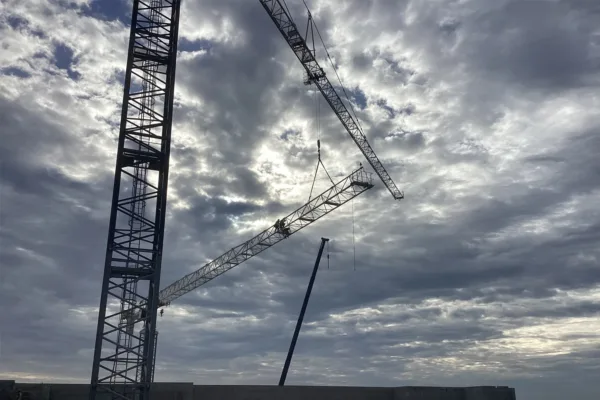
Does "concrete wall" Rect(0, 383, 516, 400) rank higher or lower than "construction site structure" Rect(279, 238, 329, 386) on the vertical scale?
lower

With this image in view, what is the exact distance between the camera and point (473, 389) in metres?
66.4

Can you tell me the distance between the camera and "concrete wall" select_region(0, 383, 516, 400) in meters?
47.1

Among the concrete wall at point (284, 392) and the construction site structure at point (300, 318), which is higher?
the construction site structure at point (300, 318)

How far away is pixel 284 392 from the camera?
5834 centimetres

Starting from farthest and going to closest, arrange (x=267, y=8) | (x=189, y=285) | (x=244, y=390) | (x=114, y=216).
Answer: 1. (x=189, y=285)
2. (x=267, y=8)
3. (x=244, y=390)
4. (x=114, y=216)

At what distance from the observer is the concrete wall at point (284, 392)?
4706 cm

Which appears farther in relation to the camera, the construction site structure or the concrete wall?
the construction site structure

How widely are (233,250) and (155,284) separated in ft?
146

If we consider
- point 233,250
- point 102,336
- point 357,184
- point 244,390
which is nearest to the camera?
point 102,336

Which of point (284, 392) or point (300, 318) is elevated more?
point (300, 318)

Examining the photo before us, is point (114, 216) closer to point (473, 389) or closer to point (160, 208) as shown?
point (160, 208)

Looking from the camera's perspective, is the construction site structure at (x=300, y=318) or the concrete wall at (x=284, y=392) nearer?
the concrete wall at (x=284, y=392)

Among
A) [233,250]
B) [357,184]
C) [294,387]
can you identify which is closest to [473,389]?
[294,387]

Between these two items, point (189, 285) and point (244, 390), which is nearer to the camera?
point (244, 390)
